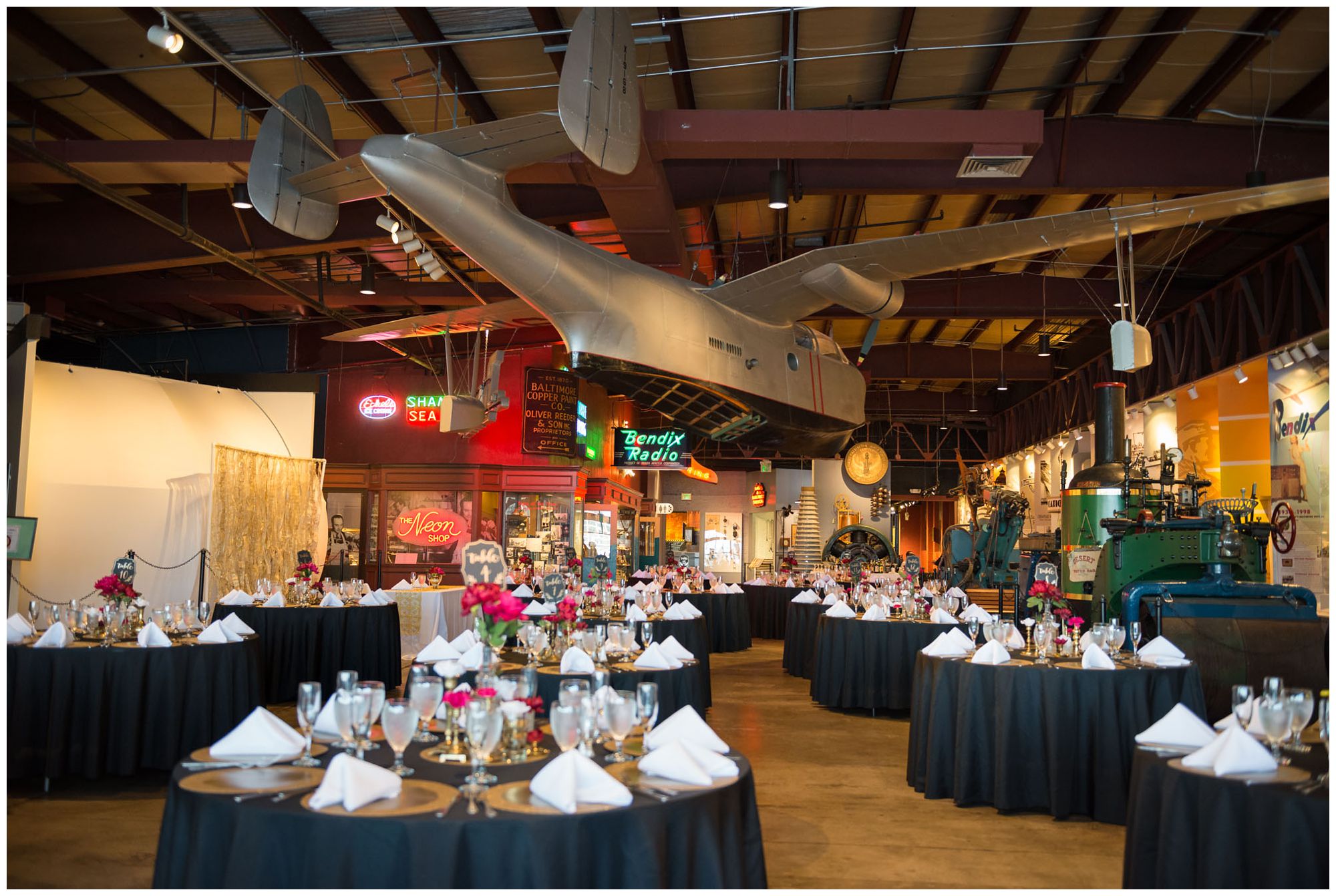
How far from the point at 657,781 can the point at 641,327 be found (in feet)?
15.3

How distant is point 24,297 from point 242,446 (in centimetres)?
345

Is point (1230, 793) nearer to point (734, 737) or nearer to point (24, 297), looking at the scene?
point (734, 737)

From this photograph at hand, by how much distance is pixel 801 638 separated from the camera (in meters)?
10.8

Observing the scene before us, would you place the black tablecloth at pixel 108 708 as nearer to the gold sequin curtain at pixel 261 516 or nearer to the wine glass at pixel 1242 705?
the wine glass at pixel 1242 705

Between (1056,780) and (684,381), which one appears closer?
(1056,780)

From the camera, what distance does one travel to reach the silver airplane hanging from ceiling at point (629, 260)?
17.6ft

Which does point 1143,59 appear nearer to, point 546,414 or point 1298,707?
point 1298,707

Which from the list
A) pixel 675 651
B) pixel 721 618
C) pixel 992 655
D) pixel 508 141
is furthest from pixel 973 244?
pixel 721 618

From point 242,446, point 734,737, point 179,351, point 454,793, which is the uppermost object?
point 179,351

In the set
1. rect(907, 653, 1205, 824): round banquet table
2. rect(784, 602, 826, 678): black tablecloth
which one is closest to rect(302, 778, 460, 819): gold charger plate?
rect(907, 653, 1205, 824): round banquet table

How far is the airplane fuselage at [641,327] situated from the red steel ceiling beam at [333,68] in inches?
86.8

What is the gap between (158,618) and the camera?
591 cm

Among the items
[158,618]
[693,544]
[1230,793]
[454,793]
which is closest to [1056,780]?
[1230,793]

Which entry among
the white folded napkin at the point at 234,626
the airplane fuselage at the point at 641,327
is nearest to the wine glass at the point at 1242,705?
the airplane fuselage at the point at 641,327
